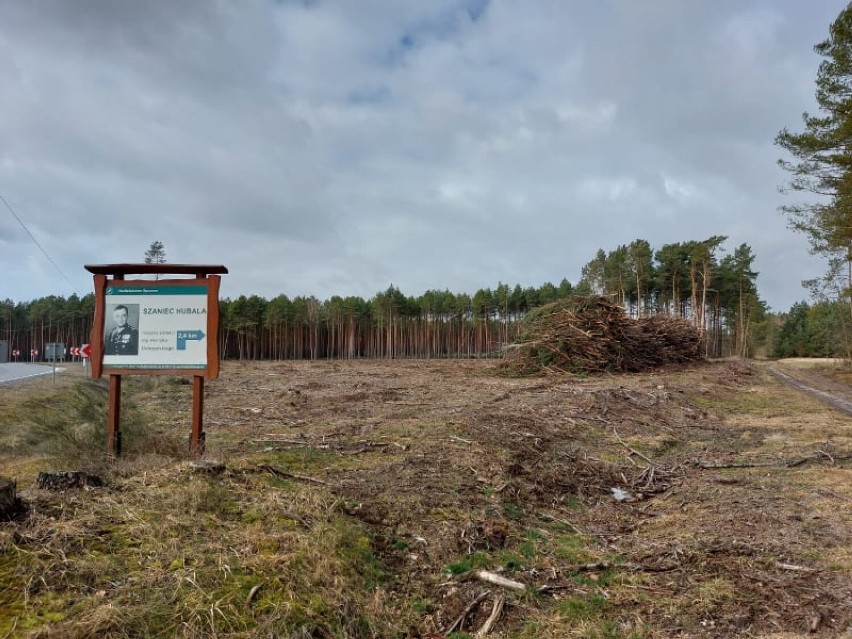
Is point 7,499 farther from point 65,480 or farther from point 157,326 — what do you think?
point 157,326

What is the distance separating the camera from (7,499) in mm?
3572

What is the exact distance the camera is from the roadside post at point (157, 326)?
6785 millimetres

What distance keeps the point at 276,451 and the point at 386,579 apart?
3.89 metres

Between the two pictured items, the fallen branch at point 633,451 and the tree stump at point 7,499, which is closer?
the tree stump at point 7,499

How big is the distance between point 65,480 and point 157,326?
2.83 meters

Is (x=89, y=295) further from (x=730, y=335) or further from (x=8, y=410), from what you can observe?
(x=730, y=335)

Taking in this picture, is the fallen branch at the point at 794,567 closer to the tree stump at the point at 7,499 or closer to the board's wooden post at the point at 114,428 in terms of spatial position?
the tree stump at the point at 7,499

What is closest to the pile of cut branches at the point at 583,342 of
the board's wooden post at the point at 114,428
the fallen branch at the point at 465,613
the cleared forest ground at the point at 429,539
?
the cleared forest ground at the point at 429,539

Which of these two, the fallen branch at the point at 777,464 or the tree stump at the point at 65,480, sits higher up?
the tree stump at the point at 65,480

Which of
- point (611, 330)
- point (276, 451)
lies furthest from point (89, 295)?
point (276, 451)

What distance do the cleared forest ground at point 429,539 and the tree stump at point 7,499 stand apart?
0.61 feet

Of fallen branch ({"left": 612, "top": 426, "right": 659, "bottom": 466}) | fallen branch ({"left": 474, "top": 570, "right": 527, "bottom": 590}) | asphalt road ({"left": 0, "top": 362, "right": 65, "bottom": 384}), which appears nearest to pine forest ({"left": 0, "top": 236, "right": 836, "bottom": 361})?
asphalt road ({"left": 0, "top": 362, "right": 65, "bottom": 384})

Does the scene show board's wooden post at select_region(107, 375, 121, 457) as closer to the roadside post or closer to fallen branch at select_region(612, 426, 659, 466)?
the roadside post

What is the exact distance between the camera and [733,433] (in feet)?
34.9
